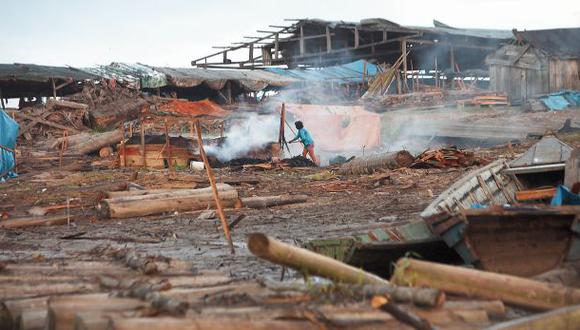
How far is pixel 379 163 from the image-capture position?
18.0 meters

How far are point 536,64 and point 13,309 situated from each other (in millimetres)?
26431

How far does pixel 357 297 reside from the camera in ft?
14.4

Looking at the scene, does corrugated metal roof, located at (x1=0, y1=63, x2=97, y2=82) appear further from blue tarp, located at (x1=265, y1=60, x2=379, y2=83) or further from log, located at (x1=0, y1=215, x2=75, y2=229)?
log, located at (x1=0, y1=215, x2=75, y2=229)

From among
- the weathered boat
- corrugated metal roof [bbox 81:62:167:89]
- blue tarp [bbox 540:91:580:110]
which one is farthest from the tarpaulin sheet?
the weathered boat

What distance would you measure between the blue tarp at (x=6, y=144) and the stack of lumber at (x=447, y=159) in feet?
34.1

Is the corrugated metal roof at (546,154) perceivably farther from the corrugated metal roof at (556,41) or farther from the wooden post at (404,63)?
the wooden post at (404,63)

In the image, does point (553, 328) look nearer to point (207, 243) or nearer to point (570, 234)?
point (570, 234)

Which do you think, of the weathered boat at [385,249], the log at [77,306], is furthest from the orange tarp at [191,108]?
the log at [77,306]

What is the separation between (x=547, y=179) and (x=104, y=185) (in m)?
9.67

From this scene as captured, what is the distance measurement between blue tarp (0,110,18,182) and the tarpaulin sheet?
9375mm

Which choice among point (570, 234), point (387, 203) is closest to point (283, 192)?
point (387, 203)

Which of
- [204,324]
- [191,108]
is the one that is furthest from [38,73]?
[204,324]

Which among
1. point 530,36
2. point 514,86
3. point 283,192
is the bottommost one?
point 283,192

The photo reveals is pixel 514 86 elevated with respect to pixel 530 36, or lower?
lower
